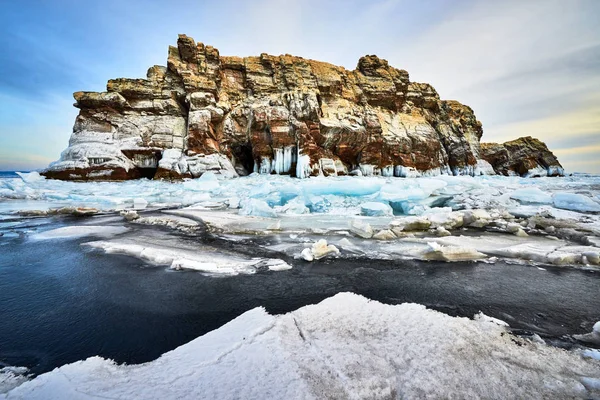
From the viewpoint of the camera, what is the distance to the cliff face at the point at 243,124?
18.4 metres

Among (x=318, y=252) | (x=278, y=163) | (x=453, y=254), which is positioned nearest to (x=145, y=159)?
(x=278, y=163)

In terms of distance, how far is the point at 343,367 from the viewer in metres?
1.16

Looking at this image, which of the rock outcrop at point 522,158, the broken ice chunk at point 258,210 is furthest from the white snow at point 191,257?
the rock outcrop at point 522,158

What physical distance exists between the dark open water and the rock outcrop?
3959cm

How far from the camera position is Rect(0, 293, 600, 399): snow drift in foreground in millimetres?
1020

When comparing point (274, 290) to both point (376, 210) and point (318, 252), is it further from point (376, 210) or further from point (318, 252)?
point (376, 210)

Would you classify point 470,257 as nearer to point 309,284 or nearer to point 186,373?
point 309,284

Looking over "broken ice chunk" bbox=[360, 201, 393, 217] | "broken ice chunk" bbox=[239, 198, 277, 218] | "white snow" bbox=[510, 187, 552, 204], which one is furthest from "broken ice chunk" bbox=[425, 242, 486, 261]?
"white snow" bbox=[510, 187, 552, 204]

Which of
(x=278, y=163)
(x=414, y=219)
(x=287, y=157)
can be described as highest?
(x=287, y=157)

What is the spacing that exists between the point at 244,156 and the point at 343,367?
76.2 ft

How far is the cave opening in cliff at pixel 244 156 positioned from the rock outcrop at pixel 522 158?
3132 cm

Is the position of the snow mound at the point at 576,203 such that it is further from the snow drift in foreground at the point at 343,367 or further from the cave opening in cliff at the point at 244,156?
the cave opening in cliff at the point at 244,156

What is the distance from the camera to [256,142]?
20.6 metres

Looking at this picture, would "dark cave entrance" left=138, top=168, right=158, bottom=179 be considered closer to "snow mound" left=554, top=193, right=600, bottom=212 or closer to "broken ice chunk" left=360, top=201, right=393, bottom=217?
"broken ice chunk" left=360, top=201, right=393, bottom=217
